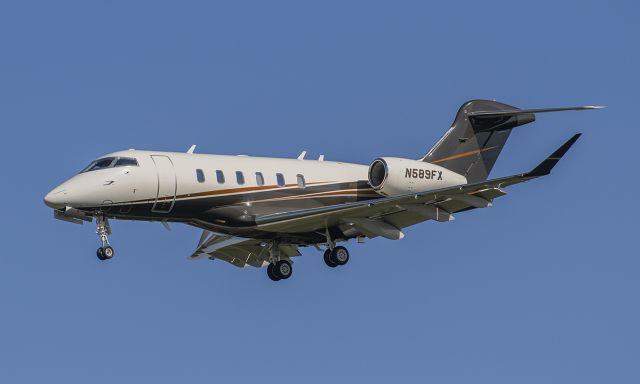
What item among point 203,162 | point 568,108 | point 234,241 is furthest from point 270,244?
point 568,108

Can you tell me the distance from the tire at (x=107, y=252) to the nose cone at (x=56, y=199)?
1288mm

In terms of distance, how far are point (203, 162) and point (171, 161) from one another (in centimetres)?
77

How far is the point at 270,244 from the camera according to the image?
31.7 m

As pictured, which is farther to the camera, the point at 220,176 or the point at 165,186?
the point at 220,176

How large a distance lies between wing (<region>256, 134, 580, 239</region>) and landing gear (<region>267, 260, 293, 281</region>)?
1177 mm

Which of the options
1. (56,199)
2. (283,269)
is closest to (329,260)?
(283,269)

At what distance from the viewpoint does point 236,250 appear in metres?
33.0

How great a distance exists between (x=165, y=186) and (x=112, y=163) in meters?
1.26

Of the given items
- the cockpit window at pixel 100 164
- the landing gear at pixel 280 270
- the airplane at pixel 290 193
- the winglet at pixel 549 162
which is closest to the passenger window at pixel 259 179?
the airplane at pixel 290 193

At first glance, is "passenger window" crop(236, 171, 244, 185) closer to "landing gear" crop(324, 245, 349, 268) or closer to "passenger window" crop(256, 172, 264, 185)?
"passenger window" crop(256, 172, 264, 185)

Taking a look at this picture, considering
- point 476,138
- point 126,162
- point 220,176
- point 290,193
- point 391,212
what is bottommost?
point 391,212

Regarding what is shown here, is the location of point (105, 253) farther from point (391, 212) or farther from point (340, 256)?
point (391, 212)

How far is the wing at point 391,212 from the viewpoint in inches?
1134

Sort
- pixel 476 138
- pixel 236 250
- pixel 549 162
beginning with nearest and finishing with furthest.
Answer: pixel 549 162
pixel 236 250
pixel 476 138
